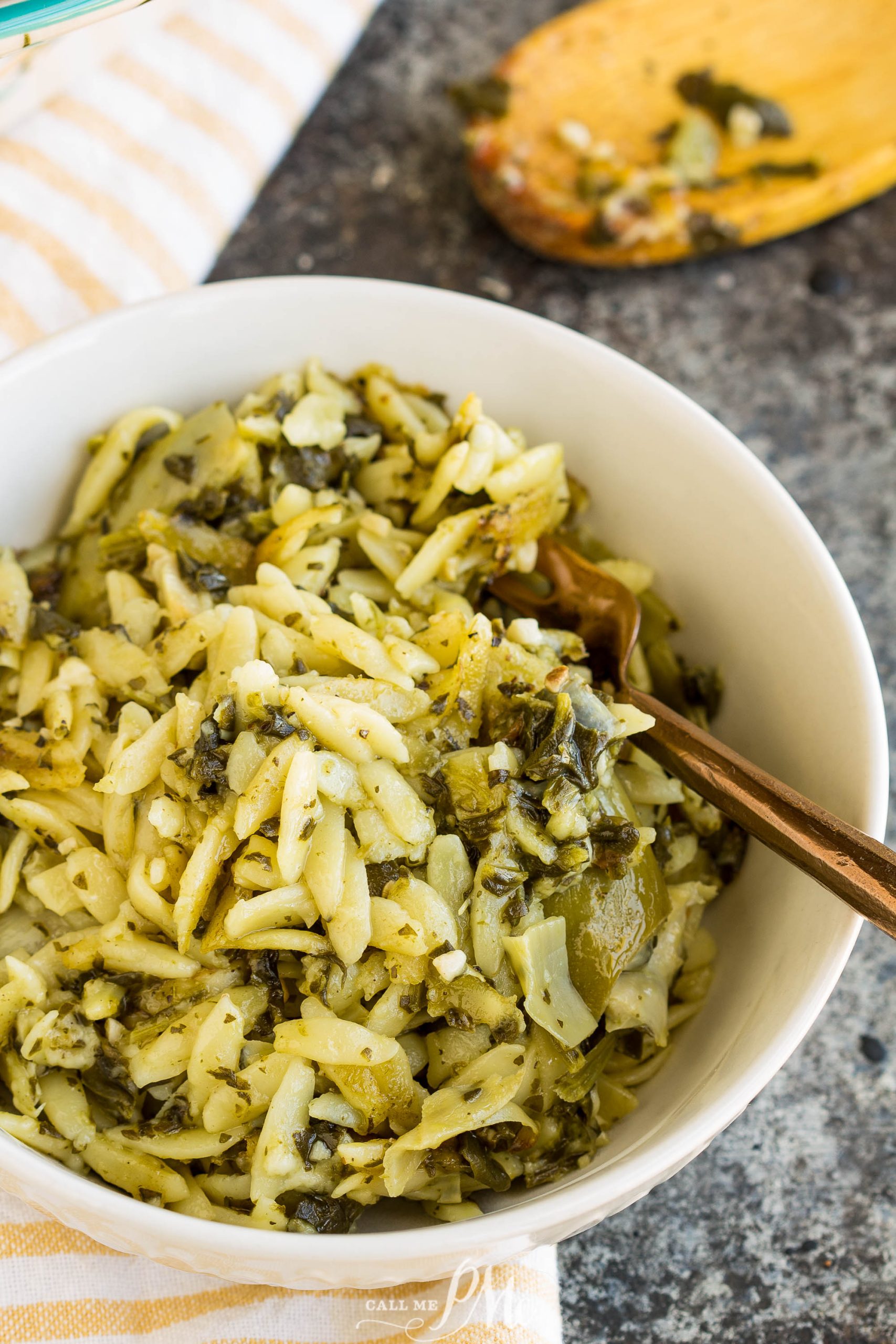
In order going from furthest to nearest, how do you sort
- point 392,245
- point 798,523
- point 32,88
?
1. point 392,245
2. point 32,88
3. point 798,523

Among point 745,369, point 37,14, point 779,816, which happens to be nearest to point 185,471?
point 37,14

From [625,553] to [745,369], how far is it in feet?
4.43

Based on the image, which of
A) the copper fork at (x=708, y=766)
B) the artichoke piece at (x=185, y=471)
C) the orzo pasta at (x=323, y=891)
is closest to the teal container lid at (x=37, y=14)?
the artichoke piece at (x=185, y=471)

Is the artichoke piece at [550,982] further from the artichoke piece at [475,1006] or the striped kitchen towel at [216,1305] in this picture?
the striped kitchen towel at [216,1305]

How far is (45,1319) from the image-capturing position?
7.55 feet

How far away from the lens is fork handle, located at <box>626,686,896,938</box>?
2064 millimetres

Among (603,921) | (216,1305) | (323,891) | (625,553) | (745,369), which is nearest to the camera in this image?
(323,891)

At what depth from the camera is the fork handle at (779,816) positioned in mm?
2064

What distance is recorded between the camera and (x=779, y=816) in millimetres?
2227

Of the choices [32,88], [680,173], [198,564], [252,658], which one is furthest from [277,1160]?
[680,173]

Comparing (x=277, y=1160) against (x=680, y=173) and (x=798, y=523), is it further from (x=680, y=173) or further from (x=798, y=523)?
(x=680, y=173)

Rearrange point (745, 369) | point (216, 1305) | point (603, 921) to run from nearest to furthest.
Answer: point (603, 921) < point (216, 1305) < point (745, 369)

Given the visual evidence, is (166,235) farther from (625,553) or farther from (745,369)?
(745,369)

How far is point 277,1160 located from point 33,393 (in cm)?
170
